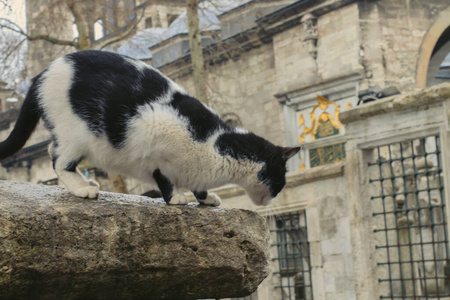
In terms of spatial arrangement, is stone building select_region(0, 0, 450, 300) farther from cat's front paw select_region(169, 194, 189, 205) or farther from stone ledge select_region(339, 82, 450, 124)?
cat's front paw select_region(169, 194, 189, 205)

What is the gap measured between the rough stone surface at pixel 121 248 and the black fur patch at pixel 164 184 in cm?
8

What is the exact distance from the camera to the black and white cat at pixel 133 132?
3844 mm

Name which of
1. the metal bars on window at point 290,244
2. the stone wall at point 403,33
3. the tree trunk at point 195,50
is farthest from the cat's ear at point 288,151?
the stone wall at point 403,33

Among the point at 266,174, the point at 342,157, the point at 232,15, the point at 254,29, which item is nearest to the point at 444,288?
the point at 266,174

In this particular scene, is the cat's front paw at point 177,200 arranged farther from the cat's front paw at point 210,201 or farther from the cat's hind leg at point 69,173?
the cat's hind leg at point 69,173

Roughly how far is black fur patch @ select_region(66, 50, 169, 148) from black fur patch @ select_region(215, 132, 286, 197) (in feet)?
1.60

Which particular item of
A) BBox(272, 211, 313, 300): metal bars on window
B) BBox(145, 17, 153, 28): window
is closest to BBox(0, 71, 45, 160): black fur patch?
BBox(272, 211, 313, 300): metal bars on window

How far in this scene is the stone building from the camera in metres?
8.17

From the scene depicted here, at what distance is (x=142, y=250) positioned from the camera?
362cm

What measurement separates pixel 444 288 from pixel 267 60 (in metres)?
13.3

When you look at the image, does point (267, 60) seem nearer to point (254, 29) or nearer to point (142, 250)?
point (254, 29)

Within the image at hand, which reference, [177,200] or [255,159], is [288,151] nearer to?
[255,159]

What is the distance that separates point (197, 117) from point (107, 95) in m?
0.52

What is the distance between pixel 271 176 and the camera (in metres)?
4.12
